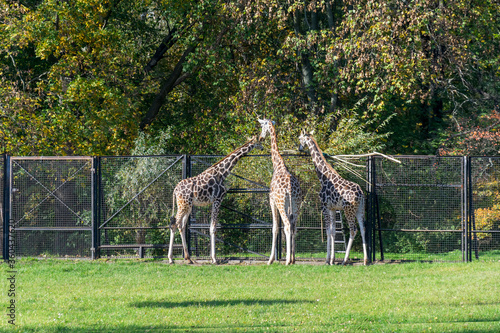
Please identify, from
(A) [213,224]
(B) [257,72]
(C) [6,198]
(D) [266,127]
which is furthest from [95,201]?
(B) [257,72]

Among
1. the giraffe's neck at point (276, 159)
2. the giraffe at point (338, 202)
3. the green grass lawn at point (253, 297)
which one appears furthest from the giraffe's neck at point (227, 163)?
the green grass lawn at point (253, 297)

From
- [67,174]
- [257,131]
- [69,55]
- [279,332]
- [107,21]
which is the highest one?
[107,21]

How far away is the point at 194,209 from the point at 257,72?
551cm

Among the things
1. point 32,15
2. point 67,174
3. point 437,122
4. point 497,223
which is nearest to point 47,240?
point 67,174

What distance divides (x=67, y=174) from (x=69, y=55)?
16.8ft

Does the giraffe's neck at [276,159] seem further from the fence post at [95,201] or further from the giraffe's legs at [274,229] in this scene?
the fence post at [95,201]

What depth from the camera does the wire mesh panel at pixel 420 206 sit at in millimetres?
13844

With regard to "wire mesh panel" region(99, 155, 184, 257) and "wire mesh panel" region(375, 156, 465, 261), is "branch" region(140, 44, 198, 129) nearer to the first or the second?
"wire mesh panel" region(99, 155, 184, 257)

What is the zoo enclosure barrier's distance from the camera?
13.0 meters

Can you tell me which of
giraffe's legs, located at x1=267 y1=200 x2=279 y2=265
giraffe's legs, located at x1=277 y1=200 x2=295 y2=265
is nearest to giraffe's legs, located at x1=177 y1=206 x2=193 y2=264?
giraffe's legs, located at x1=267 y1=200 x2=279 y2=265

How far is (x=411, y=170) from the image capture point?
13984mm

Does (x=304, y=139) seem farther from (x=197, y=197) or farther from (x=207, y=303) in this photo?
(x=207, y=303)

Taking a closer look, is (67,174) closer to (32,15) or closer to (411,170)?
(32,15)

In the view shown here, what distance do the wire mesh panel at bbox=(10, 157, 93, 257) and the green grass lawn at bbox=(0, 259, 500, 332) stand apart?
839mm
